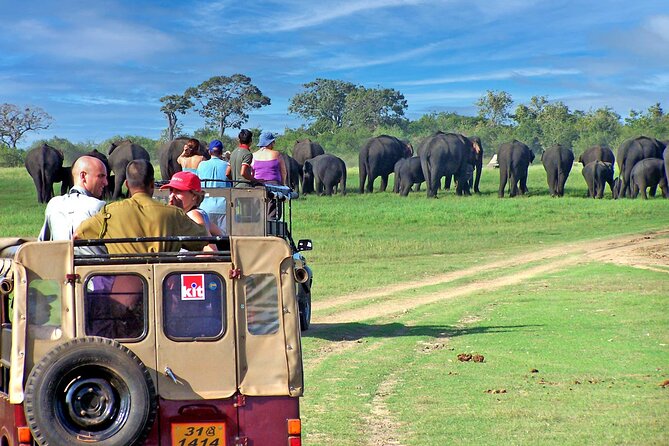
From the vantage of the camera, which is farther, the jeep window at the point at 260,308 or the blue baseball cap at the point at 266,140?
the blue baseball cap at the point at 266,140

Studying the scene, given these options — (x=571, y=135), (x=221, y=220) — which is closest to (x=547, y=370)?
(x=221, y=220)

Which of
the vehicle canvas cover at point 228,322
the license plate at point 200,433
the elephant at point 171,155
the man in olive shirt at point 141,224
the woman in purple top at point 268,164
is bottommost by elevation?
the license plate at point 200,433

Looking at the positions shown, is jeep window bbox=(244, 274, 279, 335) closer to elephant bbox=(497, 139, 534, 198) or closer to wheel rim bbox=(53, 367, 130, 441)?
wheel rim bbox=(53, 367, 130, 441)

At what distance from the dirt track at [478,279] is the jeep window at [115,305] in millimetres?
2508

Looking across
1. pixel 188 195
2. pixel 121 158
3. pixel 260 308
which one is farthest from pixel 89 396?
pixel 121 158

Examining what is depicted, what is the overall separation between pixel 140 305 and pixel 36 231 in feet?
74.2

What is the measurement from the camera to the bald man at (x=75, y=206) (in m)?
7.60

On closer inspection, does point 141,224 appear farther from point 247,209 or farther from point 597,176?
point 597,176

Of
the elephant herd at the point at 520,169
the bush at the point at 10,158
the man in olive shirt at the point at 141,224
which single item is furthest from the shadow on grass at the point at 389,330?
the bush at the point at 10,158

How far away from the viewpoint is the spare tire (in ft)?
18.3

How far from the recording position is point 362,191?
51.5 meters

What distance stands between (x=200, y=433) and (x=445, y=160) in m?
42.4

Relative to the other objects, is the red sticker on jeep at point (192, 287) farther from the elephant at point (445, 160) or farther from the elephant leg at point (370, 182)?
the elephant leg at point (370, 182)

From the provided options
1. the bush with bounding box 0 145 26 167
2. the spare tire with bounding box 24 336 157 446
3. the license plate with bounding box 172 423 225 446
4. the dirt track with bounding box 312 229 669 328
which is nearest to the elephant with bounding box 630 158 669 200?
the dirt track with bounding box 312 229 669 328
